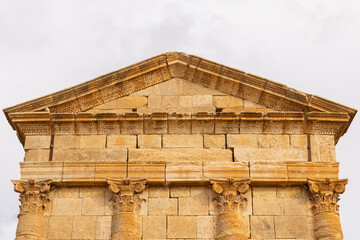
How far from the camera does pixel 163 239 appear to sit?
55.1 feet

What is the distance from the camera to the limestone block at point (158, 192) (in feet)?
56.9

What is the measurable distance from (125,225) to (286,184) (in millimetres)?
3582

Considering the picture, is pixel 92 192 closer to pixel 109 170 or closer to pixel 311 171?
pixel 109 170

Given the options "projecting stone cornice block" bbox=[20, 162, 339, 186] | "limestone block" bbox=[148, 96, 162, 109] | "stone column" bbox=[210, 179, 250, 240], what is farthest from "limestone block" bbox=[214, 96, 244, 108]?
"stone column" bbox=[210, 179, 250, 240]

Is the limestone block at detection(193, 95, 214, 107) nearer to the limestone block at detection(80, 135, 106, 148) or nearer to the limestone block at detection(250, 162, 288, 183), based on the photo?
the limestone block at detection(250, 162, 288, 183)

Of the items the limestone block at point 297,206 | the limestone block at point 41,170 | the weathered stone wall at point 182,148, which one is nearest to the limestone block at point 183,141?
the weathered stone wall at point 182,148

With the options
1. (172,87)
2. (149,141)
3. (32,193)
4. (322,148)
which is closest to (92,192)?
(32,193)

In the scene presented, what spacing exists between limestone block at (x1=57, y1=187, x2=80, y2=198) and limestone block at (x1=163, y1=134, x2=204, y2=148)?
218 cm

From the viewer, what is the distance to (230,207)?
669 inches

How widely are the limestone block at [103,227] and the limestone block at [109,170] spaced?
875 millimetres

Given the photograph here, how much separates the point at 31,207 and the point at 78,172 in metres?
1.25

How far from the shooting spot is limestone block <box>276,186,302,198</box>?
17.3 metres

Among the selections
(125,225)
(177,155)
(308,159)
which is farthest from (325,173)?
(125,225)

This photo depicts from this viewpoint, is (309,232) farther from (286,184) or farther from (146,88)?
(146,88)
